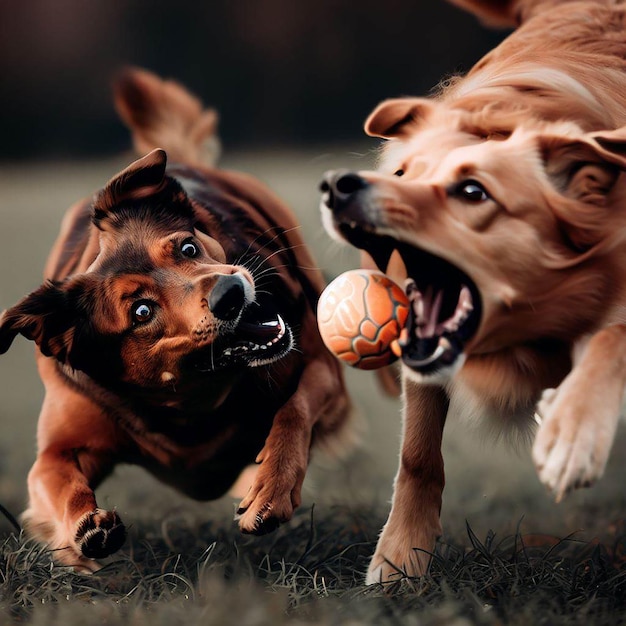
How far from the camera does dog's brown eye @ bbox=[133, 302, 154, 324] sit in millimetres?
2883

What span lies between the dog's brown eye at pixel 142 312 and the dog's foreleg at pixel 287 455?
55cm

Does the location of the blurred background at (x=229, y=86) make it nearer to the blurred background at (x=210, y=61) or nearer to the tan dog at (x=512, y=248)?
the blurred background at (x=210, y=61)

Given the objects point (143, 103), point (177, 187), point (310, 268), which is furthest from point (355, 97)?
point (177, 187)

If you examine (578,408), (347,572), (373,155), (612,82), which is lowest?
(347,572)

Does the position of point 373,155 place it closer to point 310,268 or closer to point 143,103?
point 310,268

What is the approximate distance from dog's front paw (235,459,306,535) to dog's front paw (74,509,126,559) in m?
0.35

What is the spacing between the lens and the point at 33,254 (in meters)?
5.56

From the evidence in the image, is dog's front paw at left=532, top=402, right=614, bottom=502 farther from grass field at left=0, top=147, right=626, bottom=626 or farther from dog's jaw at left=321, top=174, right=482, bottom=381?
grass field at left=0, top=147, right=626, bottom=626

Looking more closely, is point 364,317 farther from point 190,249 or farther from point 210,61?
point 210,61

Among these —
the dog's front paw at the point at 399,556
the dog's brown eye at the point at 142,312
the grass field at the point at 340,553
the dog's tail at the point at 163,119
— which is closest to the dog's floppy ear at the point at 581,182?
the grass field at the point at 340,553

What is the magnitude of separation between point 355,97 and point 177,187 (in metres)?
2.77

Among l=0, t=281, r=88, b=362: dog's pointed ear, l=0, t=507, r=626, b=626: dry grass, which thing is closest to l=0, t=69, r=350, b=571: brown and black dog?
l=0, t=281, r=88, b=362: dog's pointed ear

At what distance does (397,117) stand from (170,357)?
977mm

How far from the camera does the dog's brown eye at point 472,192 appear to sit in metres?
2.54
